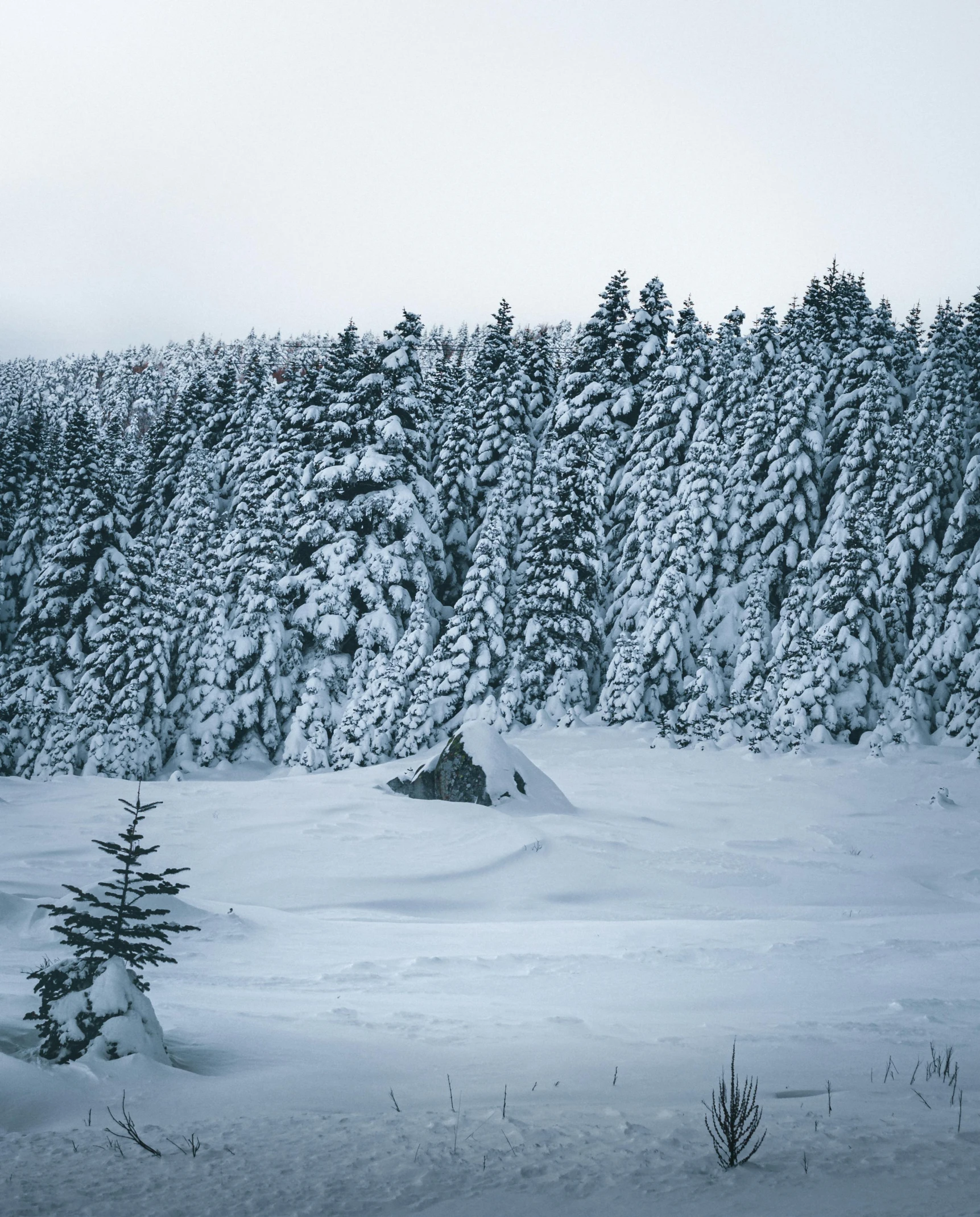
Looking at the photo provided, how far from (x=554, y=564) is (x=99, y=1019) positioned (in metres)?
26.8

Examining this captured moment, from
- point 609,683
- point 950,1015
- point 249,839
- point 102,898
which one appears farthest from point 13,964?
point 609,683

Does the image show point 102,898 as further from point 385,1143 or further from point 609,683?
point 609,683

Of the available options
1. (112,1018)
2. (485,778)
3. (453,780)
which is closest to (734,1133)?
(112,1018)

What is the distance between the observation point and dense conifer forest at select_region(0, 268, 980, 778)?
87.7 feet

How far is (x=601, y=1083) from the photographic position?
4.93m

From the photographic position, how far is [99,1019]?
5.11 m

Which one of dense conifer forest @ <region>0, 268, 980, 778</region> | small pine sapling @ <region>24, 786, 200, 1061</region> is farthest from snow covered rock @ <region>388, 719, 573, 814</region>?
small pine sapling @ <region>24, 786, 200, 1061</region>

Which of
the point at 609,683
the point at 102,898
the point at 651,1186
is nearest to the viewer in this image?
the point at 651,1186

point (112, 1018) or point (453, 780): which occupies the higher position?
point (112, 1018)

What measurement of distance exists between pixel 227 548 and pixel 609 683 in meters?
15.4

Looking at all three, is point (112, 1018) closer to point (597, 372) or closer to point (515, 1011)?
point (515, 1011)

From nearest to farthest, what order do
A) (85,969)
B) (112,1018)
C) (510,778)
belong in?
(112,1018)
(85,969)
(510,778)

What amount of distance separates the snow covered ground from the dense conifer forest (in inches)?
403

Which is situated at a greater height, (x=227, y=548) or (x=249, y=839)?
(x=227, y=548)
